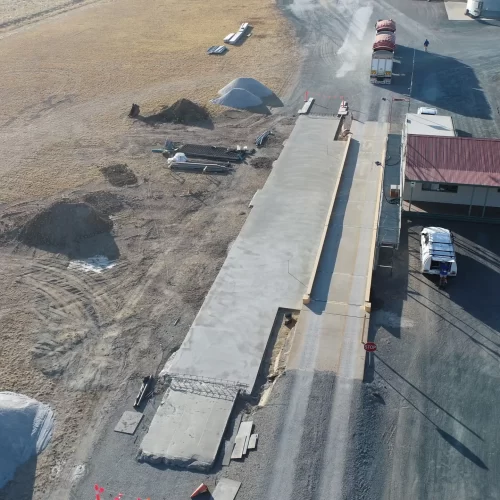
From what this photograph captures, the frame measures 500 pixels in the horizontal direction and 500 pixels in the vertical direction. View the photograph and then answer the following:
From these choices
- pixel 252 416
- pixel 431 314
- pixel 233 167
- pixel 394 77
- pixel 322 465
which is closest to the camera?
pixel 322 465

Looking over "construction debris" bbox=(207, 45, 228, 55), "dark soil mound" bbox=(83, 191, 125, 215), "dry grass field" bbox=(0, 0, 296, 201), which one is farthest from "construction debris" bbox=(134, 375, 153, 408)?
"construction debris" bbox=(207, 45, 228, 55)

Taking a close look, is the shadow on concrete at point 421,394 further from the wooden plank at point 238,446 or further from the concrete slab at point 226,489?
the concrete slab at point 226,489

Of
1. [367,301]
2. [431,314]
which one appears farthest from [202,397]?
[431,314]

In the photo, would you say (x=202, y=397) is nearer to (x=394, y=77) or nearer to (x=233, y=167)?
(x=233, y=167)

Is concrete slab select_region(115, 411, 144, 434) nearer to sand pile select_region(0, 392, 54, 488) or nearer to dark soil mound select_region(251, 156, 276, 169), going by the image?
sand pile select_region(0, 392, 54, 488)

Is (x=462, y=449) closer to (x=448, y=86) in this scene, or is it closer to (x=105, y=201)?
(x=105, y=201)

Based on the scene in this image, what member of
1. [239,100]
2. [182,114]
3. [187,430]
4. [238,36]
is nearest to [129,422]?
[187,430]

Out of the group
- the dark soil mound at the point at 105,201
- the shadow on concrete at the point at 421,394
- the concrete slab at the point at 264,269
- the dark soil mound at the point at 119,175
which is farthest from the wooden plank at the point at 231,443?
the dark soil mound at the point at 119,175
